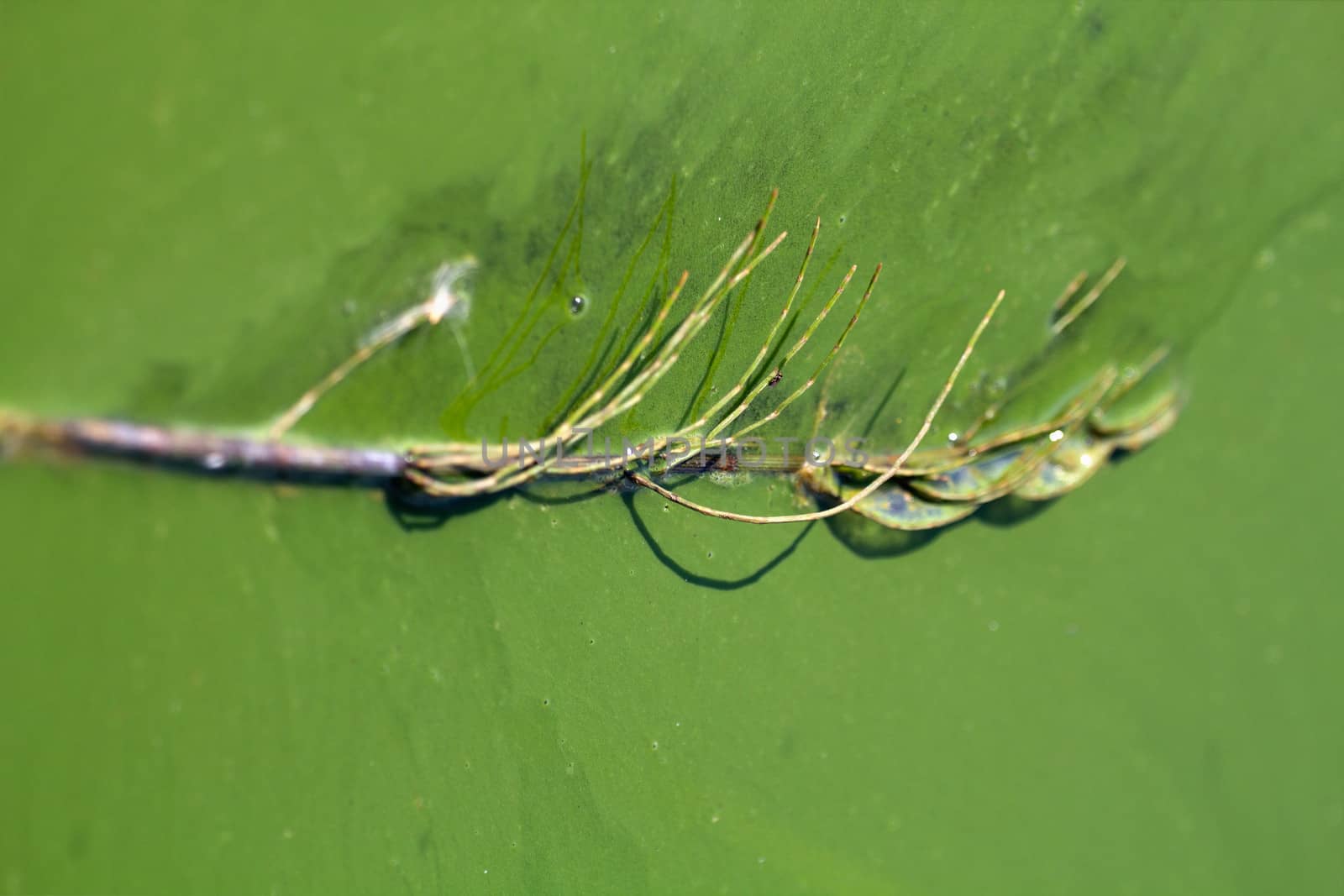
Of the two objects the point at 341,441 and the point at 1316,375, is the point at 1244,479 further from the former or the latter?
the point at 341,441

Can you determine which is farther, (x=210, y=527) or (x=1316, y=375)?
(x=1316, y=375)

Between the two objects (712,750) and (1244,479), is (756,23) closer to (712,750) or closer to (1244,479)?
(712,750)

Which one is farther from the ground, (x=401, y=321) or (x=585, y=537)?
(x=401, y=321)

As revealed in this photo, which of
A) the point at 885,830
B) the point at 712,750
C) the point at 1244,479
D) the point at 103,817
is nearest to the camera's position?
the point at 103,817

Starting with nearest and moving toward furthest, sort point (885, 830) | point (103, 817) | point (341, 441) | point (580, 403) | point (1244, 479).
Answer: point (103, 817), point (341, 441), point (580, 403), point (885, 830), point (1244, 479)

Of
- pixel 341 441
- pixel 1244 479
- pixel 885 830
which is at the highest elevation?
pixel 1244 479

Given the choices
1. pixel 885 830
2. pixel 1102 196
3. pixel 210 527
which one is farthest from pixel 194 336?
pixel 1102 196
